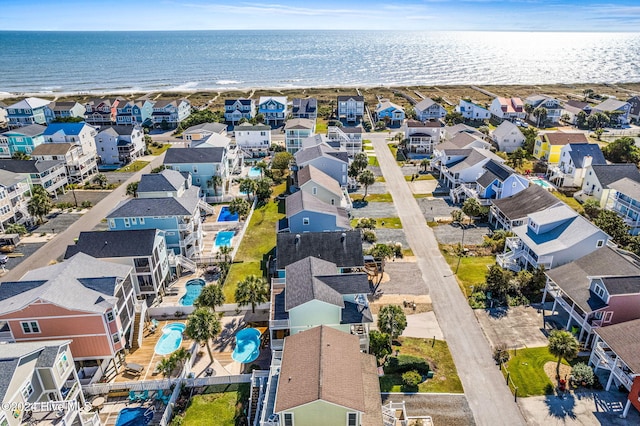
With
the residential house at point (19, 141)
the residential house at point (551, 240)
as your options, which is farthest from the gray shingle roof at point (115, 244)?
the residential house at point (19, 141)

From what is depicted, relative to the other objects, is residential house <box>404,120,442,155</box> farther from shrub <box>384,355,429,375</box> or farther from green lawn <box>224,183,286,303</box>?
shrub <box>384,355,429,375</box>

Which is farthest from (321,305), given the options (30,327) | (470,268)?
(30,327)

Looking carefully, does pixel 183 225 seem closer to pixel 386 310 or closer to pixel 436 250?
pixel 386 310

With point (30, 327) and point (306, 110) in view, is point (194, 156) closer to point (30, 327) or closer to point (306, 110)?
point (30, 327)

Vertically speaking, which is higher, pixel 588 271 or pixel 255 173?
pixel 588 271

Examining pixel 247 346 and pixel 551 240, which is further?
pixel 551 240

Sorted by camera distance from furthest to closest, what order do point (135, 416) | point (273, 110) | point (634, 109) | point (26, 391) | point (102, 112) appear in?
point (634, 109) < point (273, 110) < point (102, 112) < point (135, 416) < point (26, 391)

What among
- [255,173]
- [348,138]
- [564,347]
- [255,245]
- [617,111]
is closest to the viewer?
[564,347]
